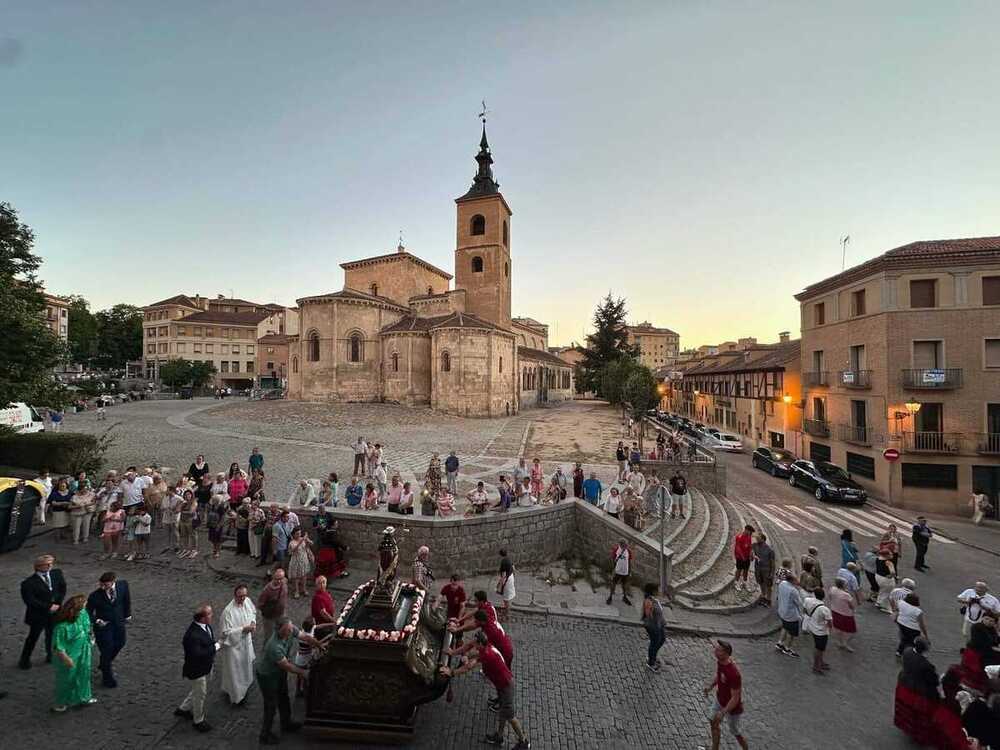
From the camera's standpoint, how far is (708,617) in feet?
29.4

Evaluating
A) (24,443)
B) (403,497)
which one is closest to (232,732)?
(403,497)

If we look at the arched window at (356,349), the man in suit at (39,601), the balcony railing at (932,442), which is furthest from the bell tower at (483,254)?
the man in suit at (39,601)

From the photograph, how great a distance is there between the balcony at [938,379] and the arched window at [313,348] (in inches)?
1484

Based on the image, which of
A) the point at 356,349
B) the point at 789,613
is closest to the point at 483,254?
the point at 356,349

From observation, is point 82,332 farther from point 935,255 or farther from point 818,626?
point 935,255

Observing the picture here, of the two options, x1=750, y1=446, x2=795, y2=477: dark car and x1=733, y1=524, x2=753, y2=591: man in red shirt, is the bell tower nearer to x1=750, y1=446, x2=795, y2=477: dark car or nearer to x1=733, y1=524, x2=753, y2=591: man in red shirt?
x1=750, y1=446, x2=795, y2=477: dark car

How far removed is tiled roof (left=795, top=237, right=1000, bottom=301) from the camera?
1792 cm

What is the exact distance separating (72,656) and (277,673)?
2.59m

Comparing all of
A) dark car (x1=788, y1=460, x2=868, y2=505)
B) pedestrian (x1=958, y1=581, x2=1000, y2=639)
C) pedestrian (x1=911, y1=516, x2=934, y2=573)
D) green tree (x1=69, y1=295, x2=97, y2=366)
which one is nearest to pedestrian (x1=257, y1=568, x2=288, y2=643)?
pedestrian (x1=958, y1=581, x2=1000, y2=639)

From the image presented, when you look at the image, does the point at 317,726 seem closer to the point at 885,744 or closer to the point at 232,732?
the point at 232,732

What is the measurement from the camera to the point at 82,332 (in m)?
60.2

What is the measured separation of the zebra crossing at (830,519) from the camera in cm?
1488

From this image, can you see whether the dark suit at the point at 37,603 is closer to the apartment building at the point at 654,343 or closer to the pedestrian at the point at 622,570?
the pedestrian at the point at 622,570

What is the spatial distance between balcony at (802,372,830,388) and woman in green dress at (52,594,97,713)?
1130 inches
